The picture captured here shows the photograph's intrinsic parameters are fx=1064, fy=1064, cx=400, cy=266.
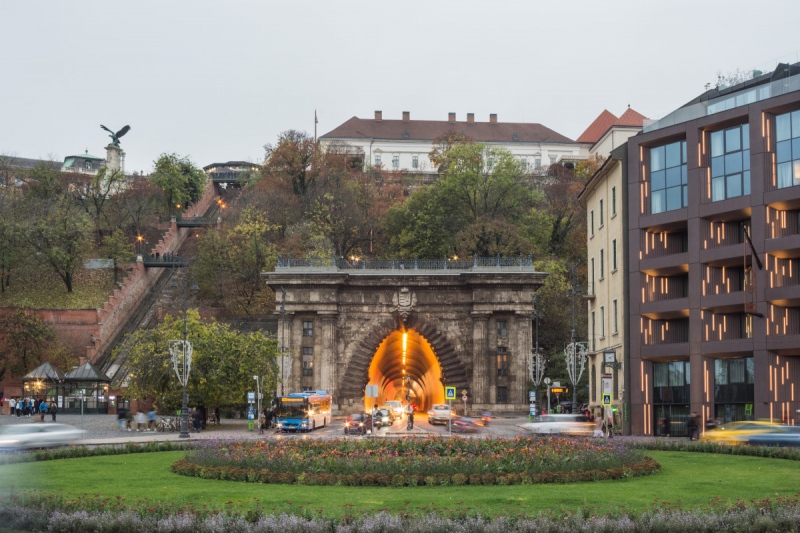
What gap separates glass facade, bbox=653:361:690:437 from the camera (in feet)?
193

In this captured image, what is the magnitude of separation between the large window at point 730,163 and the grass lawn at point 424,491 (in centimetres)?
2457

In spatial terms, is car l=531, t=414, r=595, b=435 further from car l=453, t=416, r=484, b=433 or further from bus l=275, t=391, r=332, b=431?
bus l=275, t=391, r=332, b=431

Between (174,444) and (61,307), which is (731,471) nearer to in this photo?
(174,444)

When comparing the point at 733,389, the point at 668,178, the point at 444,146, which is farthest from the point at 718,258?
the point at 444,146

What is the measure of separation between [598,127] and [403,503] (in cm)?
15817

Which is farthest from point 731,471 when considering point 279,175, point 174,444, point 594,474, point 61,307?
point 279,175

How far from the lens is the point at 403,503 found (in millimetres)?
24844

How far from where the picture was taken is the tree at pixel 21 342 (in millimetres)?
93875

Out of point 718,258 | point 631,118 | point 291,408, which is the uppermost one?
point 631,118

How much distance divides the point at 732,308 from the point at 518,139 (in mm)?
119879

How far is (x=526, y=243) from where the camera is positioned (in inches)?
4190

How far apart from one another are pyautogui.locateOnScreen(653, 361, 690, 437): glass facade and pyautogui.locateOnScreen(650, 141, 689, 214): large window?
29.5ft

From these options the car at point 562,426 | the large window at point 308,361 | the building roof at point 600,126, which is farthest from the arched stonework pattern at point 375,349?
the building roof at point 600,126

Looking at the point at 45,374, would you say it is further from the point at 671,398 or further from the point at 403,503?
the point at 403,503
